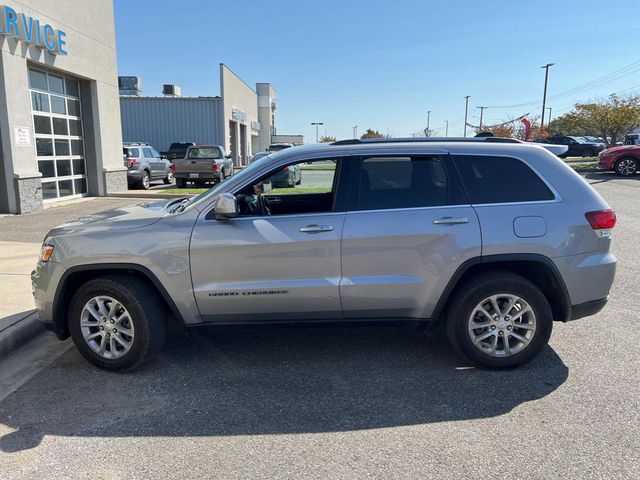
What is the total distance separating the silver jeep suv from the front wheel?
20.2 meters

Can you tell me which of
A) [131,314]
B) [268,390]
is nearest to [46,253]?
[131,314]

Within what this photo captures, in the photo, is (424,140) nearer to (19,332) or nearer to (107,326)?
(107,326)

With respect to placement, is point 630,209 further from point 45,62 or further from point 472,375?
point 45,62

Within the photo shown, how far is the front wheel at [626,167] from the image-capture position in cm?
2086

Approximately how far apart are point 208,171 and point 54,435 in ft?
56.1

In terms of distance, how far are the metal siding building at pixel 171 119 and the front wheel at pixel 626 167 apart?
2531 cm

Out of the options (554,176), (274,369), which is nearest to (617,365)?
(554,176)

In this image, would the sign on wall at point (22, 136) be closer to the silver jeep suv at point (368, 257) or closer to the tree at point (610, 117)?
the silver jeep suv at point (368, 257)

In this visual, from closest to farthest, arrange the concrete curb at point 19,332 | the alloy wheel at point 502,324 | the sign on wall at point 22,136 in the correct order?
the alloy wheel at point 502,324, the concrete curb at point 19,332, the sign on wall at point 22,136

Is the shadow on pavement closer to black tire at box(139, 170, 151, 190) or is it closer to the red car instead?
black tire at box(139, 170, 151, 190)

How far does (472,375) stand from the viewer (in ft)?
13.0

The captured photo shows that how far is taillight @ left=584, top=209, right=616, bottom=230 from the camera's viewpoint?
153 inches

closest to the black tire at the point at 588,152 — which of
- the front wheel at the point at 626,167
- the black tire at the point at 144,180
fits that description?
the front wheel at the point at 626,167

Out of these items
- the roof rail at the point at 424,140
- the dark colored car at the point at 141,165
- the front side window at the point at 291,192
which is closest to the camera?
the front side window at the point at 291,192
